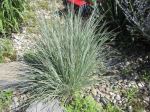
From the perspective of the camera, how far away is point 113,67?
430 cm

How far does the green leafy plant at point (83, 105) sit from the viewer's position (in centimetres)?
379

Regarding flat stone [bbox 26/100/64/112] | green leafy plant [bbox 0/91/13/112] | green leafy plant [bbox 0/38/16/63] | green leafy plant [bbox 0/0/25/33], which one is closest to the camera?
flat stone [bbox 26/100/64/112]

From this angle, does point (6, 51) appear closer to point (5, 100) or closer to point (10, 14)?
point (10, 14)

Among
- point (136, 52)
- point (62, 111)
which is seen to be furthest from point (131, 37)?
point (62, 111)

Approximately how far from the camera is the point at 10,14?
16.8 ft

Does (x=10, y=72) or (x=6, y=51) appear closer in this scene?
(x=10, y=72)

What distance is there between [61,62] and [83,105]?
0.46 meters

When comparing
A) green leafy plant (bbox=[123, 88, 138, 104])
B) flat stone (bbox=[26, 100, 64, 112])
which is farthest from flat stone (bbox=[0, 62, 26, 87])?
green leafy plant (bbox=[123, 88, 138, 104])

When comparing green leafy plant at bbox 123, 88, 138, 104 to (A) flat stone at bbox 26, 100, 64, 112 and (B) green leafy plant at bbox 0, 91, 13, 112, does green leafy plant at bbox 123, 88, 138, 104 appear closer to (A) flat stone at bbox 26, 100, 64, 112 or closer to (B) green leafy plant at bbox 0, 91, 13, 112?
(A) flat stone at bbox 26, 100, 64, 112

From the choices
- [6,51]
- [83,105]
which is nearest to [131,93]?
[83,105]

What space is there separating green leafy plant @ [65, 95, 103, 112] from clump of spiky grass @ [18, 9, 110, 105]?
9 centimetres

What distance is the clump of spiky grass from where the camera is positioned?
3814 mm

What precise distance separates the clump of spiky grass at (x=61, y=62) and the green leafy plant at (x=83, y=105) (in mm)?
93

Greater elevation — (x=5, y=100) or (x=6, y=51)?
(x=6, y=51)
